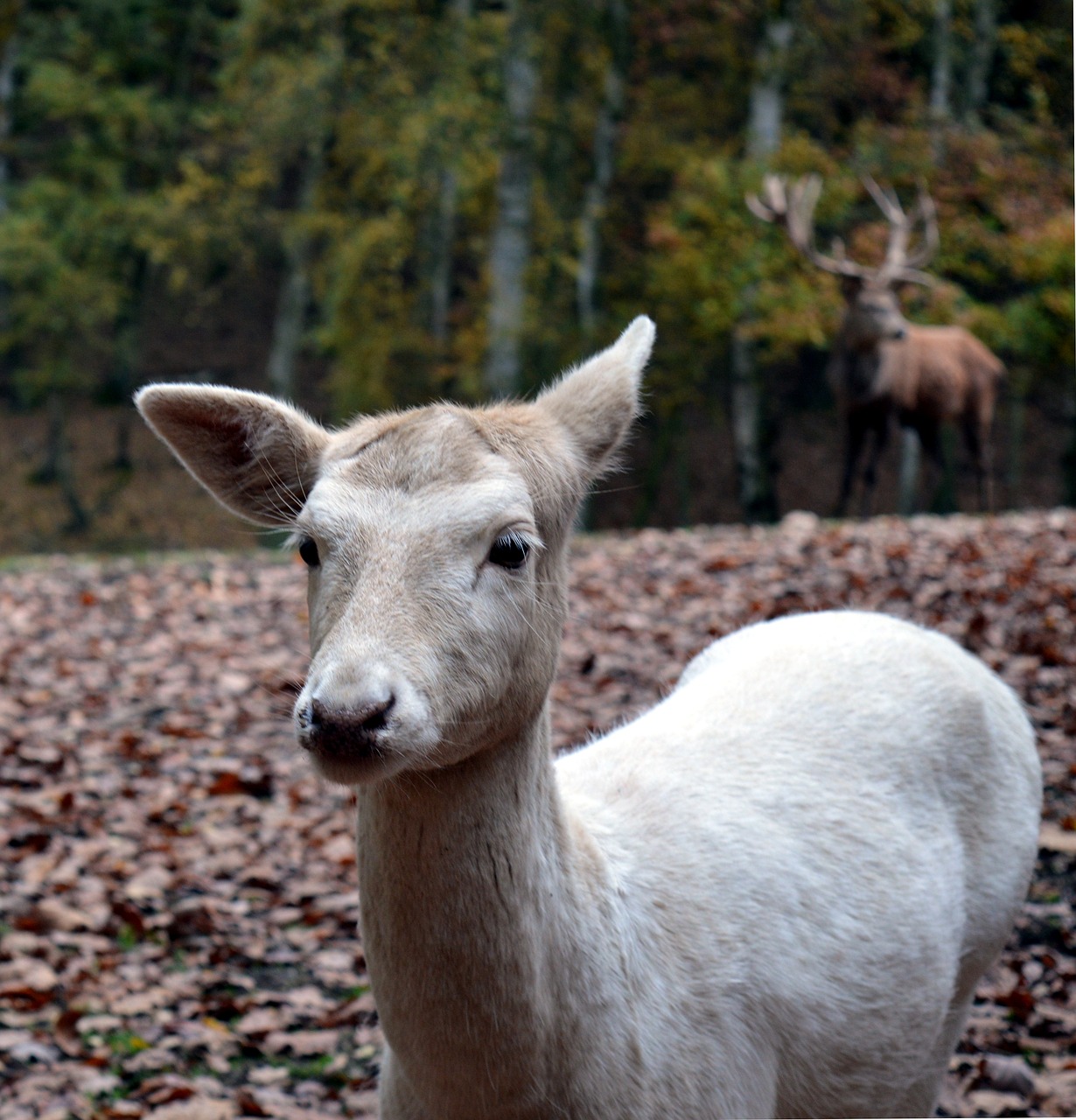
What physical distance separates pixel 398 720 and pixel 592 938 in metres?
0.70

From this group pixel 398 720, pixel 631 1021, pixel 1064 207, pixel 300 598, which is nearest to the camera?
pixel 398 720

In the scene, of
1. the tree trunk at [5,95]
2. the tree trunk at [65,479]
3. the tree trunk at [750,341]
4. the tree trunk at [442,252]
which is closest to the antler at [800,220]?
the tree trunk at [750,341]

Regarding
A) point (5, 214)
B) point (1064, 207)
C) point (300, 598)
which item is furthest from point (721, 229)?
point (5, 214)

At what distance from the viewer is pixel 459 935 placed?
7.13 ft

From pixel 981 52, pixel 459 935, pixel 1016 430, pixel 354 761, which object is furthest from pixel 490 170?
pixel 354 761

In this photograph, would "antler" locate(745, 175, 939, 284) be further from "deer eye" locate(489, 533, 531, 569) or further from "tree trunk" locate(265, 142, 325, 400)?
"deer eye" locate(489, 533, 531, 569)

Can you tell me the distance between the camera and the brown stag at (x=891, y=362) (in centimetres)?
1312

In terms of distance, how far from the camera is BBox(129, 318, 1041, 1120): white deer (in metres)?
2.09

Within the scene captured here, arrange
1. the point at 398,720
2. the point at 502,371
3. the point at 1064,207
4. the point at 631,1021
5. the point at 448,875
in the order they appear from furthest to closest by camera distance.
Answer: the point at 502,371 → the point at 1064,207 → the point at 631,1021 → the point at 448,875 → the point at 398,720

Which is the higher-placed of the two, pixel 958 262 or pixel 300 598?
pixel 958 262

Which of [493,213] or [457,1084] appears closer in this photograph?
[457,1084]

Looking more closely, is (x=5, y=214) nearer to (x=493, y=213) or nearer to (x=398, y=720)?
(x=493, y=213)

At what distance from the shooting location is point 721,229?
58.0 ft

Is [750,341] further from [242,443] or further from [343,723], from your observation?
[343,723]
